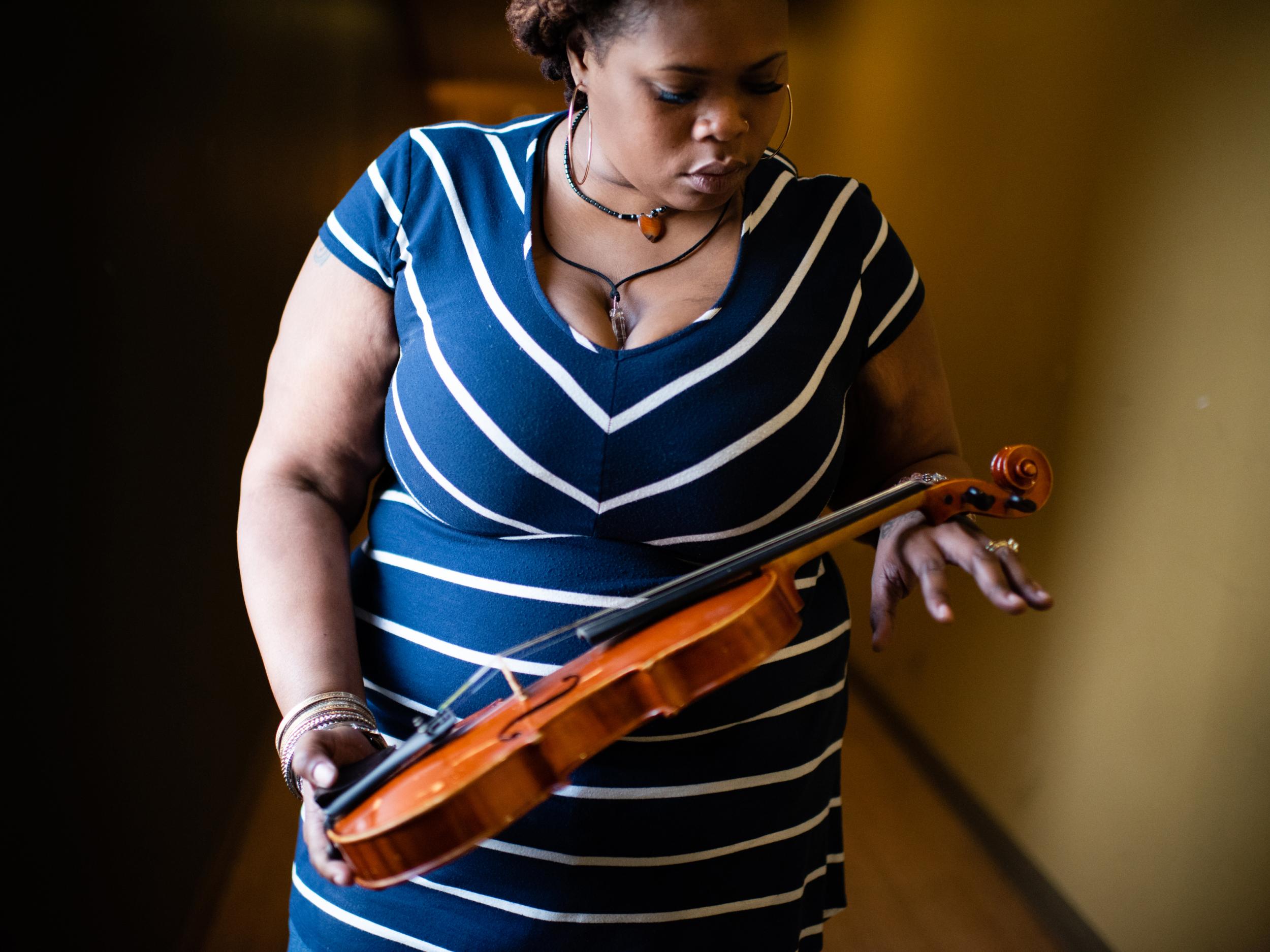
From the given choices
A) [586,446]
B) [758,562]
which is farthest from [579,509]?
[758,562]

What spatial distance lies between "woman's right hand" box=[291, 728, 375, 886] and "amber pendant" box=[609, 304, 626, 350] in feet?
1.32

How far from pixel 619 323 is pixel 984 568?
38 centimetres

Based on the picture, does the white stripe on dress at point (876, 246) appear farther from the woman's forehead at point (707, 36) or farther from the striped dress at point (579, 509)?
the woman's forehead at point (707, 36)

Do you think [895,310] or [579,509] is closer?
[579,509]

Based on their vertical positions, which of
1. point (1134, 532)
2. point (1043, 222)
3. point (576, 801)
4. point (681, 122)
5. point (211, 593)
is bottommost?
point (211, 593)

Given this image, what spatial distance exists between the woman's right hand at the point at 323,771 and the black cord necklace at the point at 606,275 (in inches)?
15.8

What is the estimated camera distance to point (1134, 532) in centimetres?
151

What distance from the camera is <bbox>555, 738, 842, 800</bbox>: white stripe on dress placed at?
82 cm

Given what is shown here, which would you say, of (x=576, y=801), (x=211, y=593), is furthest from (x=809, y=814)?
(x=211, y=593)

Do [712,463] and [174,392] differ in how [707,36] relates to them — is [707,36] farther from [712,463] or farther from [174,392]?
[174,392]

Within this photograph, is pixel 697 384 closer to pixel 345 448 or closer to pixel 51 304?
pixel 345 448

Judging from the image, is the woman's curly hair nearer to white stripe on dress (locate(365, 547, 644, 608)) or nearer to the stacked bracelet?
white stripe on dress (locate(365, 547, 644, 608))

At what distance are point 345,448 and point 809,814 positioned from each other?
0.60m

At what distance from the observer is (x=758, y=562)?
0.76 m
